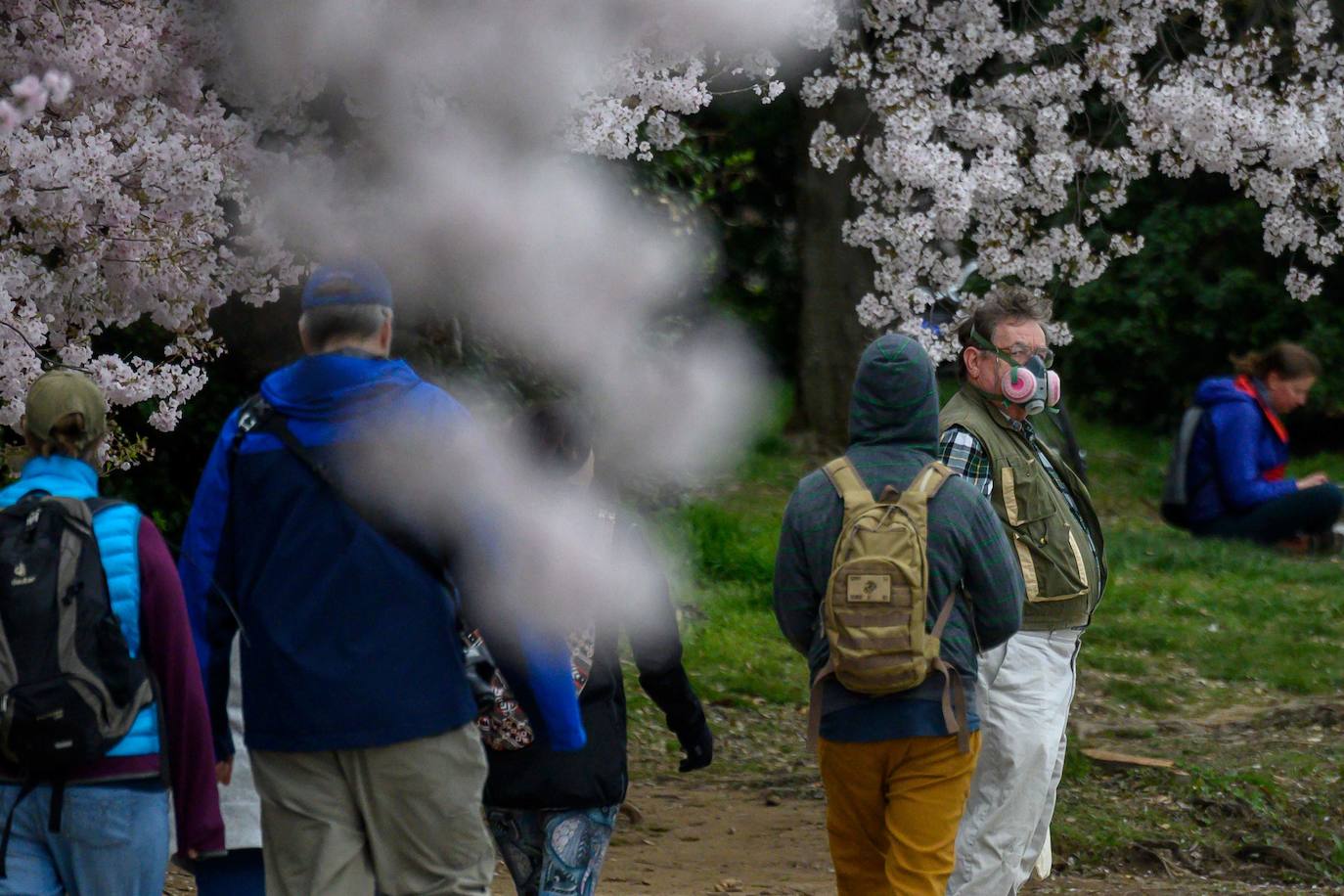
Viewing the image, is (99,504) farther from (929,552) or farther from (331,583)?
(929,552)

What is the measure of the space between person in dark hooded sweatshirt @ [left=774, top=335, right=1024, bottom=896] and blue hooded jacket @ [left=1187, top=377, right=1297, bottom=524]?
690 cm

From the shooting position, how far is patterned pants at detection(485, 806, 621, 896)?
4.06 metres

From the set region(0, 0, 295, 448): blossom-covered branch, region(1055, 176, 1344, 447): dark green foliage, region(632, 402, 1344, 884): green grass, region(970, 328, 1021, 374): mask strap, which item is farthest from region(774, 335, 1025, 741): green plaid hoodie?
region(1055, 176, 1344, 447): dark green foliage

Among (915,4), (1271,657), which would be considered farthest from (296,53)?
(1271,657)

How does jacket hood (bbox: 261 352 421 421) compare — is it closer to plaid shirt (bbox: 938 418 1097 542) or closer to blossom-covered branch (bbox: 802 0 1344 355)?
plaid shirt (bbox: 938 418 1097 542)

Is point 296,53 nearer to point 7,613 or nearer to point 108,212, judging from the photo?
point 108,212

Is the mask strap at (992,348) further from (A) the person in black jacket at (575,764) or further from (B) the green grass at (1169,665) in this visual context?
(B) the green grass at (1169,665)

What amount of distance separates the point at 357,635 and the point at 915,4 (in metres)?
4.80

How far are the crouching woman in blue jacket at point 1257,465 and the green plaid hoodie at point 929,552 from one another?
6.72 metres

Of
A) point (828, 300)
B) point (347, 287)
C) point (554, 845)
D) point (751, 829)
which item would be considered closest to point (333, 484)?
point (347, 287)

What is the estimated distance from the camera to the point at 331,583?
3426 millimetres

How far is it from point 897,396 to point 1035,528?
0.77m

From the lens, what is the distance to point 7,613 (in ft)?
11.4

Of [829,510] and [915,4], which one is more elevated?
[915,4]
